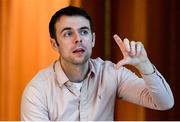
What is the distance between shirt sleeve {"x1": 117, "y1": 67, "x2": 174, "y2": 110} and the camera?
51.9 inches

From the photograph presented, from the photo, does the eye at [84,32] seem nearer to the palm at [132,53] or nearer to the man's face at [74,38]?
the man's face at [74,38]

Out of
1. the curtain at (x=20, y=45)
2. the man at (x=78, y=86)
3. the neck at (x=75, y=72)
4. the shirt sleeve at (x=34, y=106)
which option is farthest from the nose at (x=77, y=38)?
the curtain at (x=20, y=45)

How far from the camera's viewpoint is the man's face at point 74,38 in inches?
55.4

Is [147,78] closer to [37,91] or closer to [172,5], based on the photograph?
[37,91]

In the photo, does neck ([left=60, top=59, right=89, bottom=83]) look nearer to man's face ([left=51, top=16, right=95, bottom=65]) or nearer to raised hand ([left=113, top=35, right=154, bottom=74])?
man's face ([left=51, top=16, right=95, bottom=65])

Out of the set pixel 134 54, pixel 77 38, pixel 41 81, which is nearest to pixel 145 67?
pixel 134 54

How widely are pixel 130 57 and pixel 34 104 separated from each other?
0.43m

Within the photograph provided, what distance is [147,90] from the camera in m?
1.41

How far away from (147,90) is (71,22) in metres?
0.41

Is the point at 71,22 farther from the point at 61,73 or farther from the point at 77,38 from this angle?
the point at 61,73

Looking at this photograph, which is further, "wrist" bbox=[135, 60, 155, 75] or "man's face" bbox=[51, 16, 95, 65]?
"man's face" bbox=[51, 16, 95, 65]

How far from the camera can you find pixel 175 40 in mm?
2115

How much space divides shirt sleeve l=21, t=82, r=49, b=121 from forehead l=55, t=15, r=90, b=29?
273mm

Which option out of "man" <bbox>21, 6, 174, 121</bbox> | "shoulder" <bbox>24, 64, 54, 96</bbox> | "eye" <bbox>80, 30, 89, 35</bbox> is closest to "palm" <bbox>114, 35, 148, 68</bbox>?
"man" <bbox>21, 6, 174, 121</bbox>
